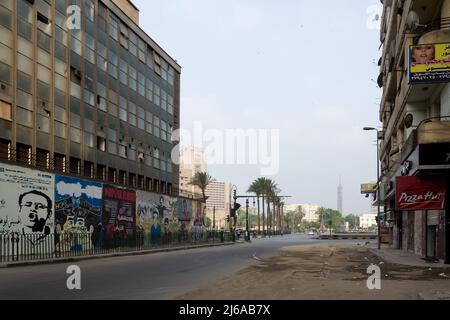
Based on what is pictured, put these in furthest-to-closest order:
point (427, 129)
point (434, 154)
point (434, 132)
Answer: point (427, 129) < point (434, 132) < point (434, 154)

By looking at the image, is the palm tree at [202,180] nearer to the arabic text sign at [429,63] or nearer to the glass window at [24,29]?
the glass window at [24,29]

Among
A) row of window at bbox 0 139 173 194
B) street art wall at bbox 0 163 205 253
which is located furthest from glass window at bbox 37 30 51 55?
street art wall at bbox 0 163 205 253

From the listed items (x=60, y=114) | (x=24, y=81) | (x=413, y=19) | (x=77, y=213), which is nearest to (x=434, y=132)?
(x=413, y=19)

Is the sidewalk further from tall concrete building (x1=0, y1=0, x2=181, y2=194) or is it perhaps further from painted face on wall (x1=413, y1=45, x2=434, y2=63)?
tall concrete building (x1=0, y1=0, x2=181, y2=194)

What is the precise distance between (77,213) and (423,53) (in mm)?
22437

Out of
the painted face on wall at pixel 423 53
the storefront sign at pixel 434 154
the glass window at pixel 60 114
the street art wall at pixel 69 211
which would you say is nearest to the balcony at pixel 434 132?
the storefront sign at pixel 434 154

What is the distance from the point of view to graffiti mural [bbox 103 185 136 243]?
127 feet

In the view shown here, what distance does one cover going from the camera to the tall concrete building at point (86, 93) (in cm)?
3019

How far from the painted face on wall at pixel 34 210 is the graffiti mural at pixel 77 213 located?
1029mm

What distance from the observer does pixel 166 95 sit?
56188 mm

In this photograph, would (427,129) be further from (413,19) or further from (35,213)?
(35,213)

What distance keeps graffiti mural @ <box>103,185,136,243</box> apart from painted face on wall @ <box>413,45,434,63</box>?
21214 mm

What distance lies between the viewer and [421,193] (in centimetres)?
2341

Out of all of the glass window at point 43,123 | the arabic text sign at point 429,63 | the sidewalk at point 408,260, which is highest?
the arabic text sign at point 429,63
